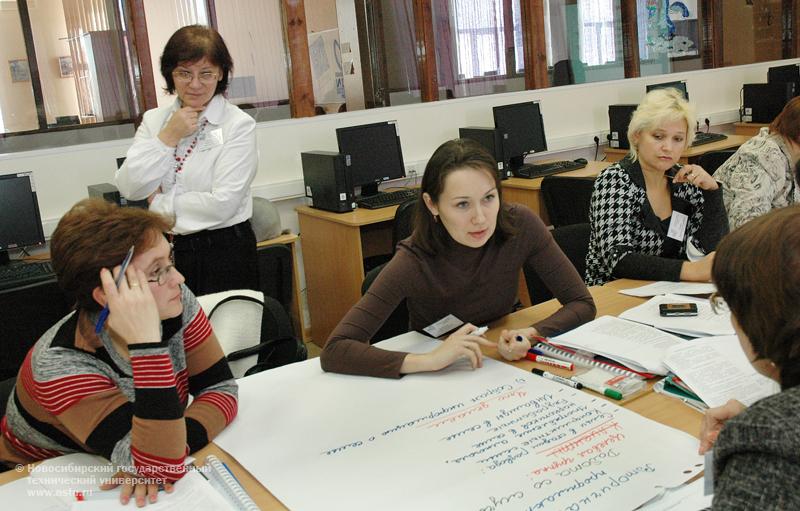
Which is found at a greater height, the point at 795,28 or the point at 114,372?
the point at 795,28

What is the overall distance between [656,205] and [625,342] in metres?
1.02

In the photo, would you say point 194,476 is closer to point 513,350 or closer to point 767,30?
point 513,350

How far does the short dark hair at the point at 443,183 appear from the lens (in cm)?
203

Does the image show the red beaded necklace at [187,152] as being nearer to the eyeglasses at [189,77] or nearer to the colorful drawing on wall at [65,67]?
the eyeglasses at [189,77]

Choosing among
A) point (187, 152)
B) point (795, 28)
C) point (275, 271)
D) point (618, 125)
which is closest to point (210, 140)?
point (187, 152)

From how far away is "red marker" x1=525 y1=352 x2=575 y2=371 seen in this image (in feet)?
5.53

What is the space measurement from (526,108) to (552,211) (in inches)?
49.9

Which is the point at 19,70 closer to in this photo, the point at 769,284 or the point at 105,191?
the point at 105,191

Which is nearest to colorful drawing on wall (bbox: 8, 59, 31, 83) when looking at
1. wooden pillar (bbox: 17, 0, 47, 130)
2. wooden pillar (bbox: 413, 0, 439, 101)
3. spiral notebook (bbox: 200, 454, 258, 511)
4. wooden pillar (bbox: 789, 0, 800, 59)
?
wooden pillar (bbox: 17, 0, 47, 130)

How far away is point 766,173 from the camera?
117 inches

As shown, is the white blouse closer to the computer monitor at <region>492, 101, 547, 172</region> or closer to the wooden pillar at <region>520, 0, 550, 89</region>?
the computer monitor at <region>492, 101, 547, 172</region>

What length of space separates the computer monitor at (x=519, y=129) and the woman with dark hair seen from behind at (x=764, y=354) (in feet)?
13.5

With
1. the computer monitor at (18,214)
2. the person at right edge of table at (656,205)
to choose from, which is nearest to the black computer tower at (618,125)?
the person at right edge of table at (656,205)

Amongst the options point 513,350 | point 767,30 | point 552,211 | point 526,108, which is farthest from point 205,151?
point 767,30
